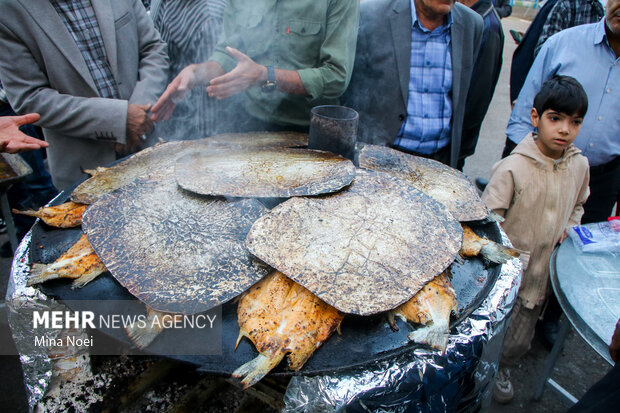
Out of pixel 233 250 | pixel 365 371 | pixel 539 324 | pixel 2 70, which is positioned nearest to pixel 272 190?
pixel 233 250

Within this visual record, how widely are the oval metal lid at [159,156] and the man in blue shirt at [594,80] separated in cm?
207

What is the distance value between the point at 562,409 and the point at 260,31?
3384mm

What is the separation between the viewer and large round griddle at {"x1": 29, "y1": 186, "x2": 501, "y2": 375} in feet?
4.15

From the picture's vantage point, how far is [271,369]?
1.23m

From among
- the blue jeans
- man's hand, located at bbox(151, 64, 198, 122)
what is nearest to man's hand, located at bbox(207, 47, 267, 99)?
man's hand, located at bbox(151, 64, 198, 122)

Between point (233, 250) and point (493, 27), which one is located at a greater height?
point (493, 27)

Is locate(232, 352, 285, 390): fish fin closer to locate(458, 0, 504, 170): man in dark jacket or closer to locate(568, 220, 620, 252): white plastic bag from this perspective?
locate(568, 220, 620, 252): white plastic bag

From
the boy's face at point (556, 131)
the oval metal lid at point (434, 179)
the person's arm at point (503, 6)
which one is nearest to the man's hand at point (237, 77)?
the oval metal lid at point (434, 179)

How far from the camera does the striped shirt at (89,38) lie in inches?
95.7

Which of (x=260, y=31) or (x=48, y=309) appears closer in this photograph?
(x=48, y=309)

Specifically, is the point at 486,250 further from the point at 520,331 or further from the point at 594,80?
the point at 594,80

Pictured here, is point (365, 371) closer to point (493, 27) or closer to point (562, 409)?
point (562, 409)

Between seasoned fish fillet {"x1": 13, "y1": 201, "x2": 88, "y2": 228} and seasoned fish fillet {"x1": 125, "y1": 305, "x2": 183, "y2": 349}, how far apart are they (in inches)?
29.0

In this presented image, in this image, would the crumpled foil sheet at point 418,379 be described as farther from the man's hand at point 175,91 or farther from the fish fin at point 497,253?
the man's hand at point 175,91
